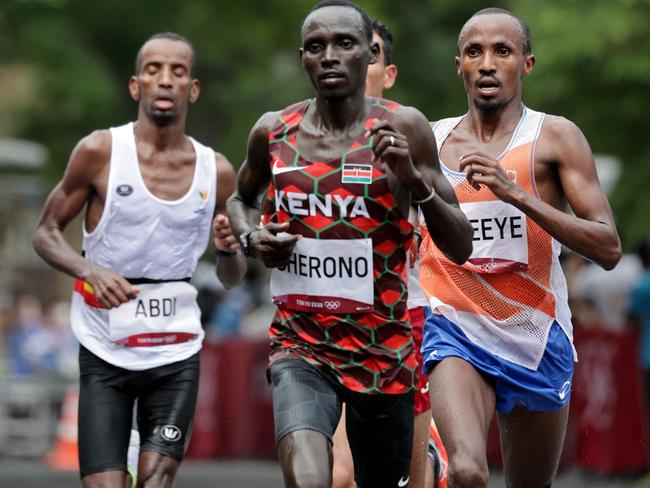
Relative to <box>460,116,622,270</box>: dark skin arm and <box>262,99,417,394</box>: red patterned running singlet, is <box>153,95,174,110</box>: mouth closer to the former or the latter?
<box>262,99,417,394</box>: red patterned running singlet

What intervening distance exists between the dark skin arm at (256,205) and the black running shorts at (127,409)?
1.48 meters

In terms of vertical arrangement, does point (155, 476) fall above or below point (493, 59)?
below

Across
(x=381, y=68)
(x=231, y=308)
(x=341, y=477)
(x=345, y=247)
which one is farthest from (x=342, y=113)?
(x=231, y=308)

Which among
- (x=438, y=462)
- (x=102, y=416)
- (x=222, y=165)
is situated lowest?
(x=438, y=462)

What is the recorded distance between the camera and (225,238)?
862cm

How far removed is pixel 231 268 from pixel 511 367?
1.77 m

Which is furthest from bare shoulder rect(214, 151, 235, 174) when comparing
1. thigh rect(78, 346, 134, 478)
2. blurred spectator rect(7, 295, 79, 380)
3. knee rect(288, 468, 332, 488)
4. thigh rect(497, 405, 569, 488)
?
blurred spectator rect(7, 295, 79, 380)

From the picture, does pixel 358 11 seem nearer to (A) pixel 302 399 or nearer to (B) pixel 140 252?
(A) pixel 302 399

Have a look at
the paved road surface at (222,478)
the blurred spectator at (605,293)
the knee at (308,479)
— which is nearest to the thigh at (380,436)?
the knee at (308,479)

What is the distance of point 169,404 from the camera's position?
8672 mm

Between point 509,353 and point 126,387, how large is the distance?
6.92 feet

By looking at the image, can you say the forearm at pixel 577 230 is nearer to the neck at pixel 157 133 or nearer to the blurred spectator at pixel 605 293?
the neck at pixel 157 133

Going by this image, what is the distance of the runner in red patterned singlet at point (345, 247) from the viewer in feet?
23.0

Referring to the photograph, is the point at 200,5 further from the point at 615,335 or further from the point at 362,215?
the point at 362,215
